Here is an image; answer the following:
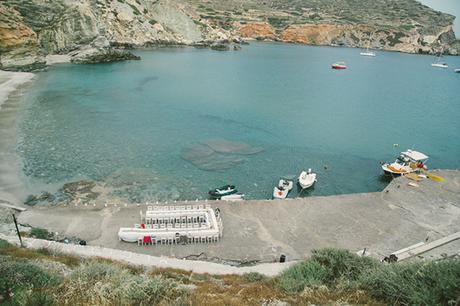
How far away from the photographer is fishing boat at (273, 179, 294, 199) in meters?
27.9

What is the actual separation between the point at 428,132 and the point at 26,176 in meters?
54.0

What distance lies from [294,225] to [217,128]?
957 inches

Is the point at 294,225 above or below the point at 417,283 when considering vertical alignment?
below

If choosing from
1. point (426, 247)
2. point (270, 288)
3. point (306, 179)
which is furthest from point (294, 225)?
point (270, 288)

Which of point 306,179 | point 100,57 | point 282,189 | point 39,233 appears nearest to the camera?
point 39,233

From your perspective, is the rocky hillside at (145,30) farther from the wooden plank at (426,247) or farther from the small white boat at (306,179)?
the wooden plank at (426,247)

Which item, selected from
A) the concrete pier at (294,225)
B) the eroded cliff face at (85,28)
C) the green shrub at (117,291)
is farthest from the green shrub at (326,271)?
the eroded cliff face at (85,28)

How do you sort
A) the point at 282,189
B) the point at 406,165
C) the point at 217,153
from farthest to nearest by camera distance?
the point at 217,153, the point at 406,165, the point at 282,189

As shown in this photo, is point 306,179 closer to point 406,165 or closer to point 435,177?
point 406,165

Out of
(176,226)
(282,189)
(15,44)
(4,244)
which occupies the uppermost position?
(15,44)

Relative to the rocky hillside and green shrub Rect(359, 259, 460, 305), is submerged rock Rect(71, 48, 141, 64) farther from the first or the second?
green shrub Rect(359, 259, 460, 305)

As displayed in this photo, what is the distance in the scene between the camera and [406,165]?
3534 centimetres

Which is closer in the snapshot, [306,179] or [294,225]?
[294,225]

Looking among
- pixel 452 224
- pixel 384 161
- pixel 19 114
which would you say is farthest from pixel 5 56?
pixel 452 224
